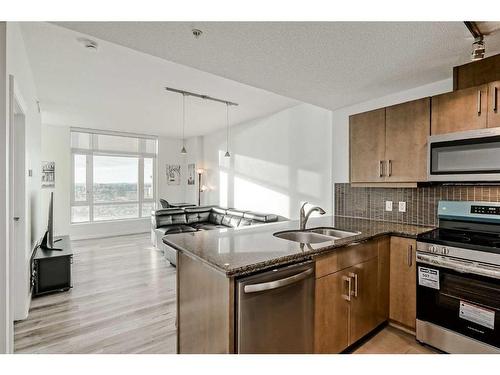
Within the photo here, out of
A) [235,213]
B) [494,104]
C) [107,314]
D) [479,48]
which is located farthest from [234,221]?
[479,48]

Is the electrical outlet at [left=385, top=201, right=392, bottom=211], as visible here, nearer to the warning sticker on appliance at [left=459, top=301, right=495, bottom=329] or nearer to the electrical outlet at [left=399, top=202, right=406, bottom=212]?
the electrical outlet at [left=399, top=202, right=406, bottom=212]

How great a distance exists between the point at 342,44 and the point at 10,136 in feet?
7.78

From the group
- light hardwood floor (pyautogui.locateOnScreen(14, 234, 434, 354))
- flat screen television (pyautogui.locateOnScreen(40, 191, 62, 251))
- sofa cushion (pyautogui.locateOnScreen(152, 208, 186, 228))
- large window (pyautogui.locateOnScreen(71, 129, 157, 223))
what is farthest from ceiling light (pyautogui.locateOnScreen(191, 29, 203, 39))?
large window (pyautogui.locateOnScreen(71, 129, 157, 223))

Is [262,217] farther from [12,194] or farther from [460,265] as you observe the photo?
[12,194]

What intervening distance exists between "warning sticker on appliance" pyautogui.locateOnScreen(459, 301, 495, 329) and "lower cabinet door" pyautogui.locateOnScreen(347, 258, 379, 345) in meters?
0.58

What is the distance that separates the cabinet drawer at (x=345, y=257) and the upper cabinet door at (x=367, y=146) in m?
0.82

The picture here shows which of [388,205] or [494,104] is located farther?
[388,205]

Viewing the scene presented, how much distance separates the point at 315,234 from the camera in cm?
243

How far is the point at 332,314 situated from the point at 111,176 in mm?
6960

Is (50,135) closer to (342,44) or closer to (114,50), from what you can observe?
(114,50)

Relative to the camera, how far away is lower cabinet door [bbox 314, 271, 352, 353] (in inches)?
69.2

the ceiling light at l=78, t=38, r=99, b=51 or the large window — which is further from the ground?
the ceiling light at l=78, t=38, r=99, b=51

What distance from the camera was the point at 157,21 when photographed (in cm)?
163

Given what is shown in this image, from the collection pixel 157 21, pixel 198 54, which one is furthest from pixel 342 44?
pixel 157 21
